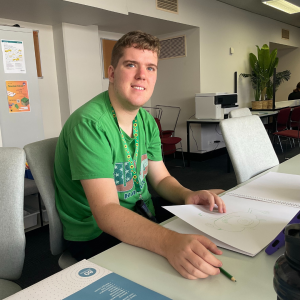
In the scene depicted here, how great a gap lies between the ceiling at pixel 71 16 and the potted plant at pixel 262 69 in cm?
192

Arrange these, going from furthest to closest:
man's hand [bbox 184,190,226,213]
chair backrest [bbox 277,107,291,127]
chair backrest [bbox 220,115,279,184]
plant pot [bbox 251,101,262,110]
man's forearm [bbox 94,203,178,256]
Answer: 1. plant pot [bbox 251,101,262,110]
2. chair backrest [bbox 277,107,291,127]
3. chair backrest [bbox 220,115,279,184]
4. man's hand [bbox 184,190,226,213]
5. man's forearm [bbox 94,203,178,256]

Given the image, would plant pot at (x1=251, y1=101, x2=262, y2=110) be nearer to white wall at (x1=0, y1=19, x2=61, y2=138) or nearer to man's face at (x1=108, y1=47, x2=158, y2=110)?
white wall at (x1=0, y1=19, x2=61, y2=138)

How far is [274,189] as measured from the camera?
3.85ft

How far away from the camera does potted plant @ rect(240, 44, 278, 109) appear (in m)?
6.00

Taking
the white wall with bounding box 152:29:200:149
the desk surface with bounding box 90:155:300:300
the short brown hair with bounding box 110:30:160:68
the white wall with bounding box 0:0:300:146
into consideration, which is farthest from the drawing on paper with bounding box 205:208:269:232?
the white wall with bounding box 152:29:200:149

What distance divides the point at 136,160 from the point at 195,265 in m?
0.67

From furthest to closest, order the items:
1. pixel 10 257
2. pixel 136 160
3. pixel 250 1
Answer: pixel 250 1
pixel 136 160
pixel 10 257

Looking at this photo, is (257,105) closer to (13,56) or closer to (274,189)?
(13,56)

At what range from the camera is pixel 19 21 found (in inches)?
157

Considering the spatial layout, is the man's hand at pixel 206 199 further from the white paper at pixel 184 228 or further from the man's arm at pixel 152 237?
the man's arm at pixel 152 237

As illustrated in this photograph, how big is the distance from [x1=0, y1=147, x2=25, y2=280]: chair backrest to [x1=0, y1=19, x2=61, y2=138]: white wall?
359cm

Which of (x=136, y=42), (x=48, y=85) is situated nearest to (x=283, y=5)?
(x=48, y=85)

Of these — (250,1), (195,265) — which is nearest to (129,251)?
(195,265)

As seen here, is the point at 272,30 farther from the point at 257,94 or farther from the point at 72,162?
the point at 72,162
